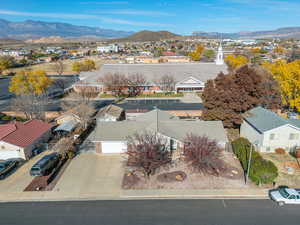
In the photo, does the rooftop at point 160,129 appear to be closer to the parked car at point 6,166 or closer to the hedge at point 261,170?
the hedge at point 261,170

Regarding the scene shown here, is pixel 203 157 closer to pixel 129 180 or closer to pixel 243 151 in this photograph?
pixel 243 151

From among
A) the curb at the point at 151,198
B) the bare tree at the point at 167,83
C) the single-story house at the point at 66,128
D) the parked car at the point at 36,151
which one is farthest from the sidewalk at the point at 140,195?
the bare tree at the point at 167,83

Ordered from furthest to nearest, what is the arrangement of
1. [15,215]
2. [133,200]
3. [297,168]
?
[297,168] → [133,200] → [15,215]

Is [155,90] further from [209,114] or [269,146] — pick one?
[269,146]

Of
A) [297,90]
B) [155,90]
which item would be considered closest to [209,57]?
[155,90]

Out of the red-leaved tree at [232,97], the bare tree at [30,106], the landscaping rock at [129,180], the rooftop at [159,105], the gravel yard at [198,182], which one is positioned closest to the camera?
the gravel yard at [198,182]
